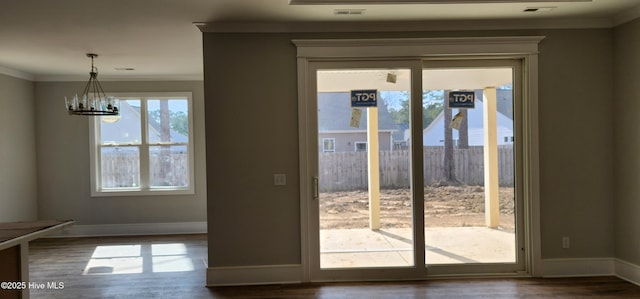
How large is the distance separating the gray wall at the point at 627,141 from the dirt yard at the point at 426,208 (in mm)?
1003

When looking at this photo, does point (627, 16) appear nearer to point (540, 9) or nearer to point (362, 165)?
point (540, 9)

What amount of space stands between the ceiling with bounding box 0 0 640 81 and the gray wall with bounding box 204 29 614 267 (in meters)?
0.15

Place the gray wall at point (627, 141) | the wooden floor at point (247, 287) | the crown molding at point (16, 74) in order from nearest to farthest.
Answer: the wooden floor at point (247, 287), the gray wall at point (627, 141), the crown molding at point (16, 74)

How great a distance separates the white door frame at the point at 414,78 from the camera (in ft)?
13.2

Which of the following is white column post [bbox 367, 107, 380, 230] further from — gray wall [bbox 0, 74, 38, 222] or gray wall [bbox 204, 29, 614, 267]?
gray wall [bbox 0, 74, 38, 222]

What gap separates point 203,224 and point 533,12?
548 cm

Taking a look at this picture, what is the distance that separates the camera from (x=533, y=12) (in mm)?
3764

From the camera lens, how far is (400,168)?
4.18 m

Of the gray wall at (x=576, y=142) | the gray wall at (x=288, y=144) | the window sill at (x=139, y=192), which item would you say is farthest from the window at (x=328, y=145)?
the window sill at (x=139, y=192)

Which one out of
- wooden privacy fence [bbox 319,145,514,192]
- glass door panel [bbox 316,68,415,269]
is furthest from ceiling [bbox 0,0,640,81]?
wooden privacy fence [bbox 319,145,514,192]

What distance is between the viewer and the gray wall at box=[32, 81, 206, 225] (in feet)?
21.6

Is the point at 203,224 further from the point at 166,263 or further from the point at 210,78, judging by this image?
the point at 210,78

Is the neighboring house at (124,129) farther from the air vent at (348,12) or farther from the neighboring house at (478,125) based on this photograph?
the neighboring house at (478,125)

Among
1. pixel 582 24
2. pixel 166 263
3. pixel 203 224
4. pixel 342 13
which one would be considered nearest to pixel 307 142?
pixel 342 13
